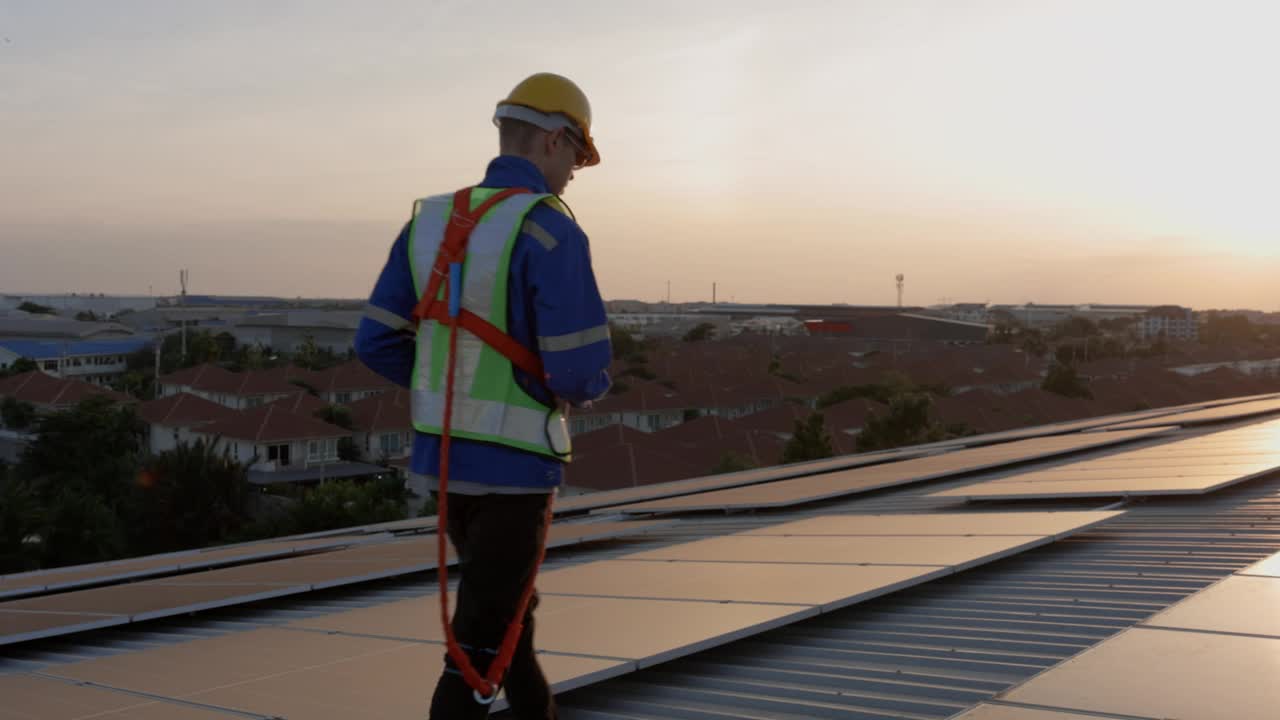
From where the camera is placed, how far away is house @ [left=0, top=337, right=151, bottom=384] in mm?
102750

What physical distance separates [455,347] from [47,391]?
235 feet

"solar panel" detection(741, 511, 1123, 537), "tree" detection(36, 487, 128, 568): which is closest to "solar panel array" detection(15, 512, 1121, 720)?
"solar panel" detection(741, 511, 1123, 537)

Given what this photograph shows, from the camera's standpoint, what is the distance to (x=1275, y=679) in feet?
9.85

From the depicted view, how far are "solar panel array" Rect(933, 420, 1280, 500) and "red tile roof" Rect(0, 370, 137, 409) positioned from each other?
62431 mm

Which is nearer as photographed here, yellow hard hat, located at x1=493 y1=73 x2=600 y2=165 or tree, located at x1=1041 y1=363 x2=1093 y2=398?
yellow hard hat, located at x1=493 y1=73 x2=600 y2=165

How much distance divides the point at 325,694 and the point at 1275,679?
2725 millimetres

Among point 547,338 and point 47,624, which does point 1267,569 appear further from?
point 47,624

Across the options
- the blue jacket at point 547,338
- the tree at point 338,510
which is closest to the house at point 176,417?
the tree at point 338,510

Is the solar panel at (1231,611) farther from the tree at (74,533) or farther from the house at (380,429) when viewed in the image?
the house at (380,429)

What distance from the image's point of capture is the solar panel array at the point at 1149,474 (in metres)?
7.79

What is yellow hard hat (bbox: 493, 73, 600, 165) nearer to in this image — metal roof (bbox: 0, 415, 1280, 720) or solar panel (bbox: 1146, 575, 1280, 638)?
metal roof (bbox: 0, 415, 1280, 720)

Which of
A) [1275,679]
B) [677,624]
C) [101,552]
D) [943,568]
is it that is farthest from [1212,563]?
[101,552]

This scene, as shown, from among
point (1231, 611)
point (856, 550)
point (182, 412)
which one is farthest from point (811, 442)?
point (182, 412)

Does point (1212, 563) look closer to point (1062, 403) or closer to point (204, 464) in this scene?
point (204, 464)
